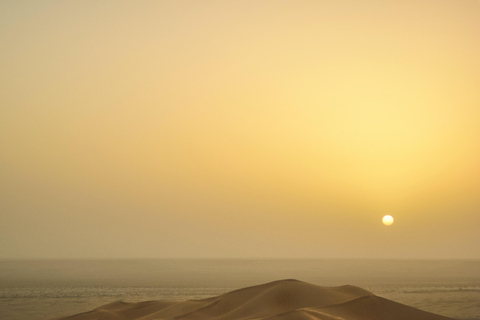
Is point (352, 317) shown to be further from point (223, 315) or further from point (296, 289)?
point (223, 315)

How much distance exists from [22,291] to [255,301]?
15.6m

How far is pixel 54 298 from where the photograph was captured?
674 inches

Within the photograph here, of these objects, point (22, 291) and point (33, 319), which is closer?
point (33, 319)

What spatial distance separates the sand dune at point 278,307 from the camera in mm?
6227

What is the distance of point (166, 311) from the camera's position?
283 inches

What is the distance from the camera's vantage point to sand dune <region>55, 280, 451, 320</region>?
20.4 ft

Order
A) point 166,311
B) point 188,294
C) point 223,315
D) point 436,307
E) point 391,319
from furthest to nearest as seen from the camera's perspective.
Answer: point 188,294 < point 436,307 < point 166,311 < point 223,315 < point 391,319

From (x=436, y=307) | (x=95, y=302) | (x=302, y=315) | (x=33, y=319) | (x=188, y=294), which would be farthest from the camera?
(x=188, y=294)

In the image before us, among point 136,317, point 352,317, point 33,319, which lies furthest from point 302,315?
point 33,319

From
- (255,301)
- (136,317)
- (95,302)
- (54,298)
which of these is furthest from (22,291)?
(255,301)

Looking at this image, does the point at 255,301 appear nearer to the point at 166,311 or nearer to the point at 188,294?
the point at 166,311

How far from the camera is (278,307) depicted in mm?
6742

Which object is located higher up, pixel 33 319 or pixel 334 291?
pixel 334 291

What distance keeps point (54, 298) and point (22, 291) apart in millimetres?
3297
